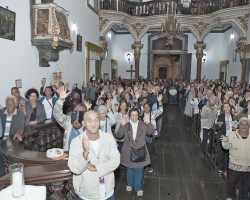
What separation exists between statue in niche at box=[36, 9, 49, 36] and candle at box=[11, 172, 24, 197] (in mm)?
6091

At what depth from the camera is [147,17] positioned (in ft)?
54.2

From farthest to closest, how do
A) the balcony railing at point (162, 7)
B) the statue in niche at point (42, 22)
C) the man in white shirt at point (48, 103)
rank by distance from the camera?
1. the balcony railing at point (162, 7)
2. the statue in niche at point (42, 22)
3. the man in white shirt at point (48, 103)

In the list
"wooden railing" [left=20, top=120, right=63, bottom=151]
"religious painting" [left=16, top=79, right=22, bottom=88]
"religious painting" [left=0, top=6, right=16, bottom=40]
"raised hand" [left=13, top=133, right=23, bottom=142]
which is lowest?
"wooden railing" [left=20, top=120, right=63, bottom=151]

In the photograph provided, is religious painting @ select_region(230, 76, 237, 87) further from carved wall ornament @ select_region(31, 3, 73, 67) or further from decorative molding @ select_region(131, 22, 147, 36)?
carved wall ornament @ select_region(31, 3, 73, 67)

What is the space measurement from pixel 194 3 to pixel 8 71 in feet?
44.9

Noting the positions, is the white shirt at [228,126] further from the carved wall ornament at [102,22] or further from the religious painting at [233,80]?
the religious painting at [233,80]

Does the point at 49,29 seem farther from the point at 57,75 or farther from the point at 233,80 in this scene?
the point at 233,80

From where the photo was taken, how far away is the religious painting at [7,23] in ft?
20.0

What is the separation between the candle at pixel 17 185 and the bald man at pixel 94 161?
493 millimetres

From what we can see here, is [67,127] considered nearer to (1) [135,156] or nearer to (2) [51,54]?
(1) [135,156]

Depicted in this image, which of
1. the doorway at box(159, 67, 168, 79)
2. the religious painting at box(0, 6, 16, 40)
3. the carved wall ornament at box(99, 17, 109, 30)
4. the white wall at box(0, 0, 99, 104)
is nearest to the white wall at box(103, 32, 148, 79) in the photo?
the doorway at box(159, 67, 168, 79)

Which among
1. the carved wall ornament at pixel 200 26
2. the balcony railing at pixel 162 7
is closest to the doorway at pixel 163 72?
the carved wall ornament at pixel 200 26

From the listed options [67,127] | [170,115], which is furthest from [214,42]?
[67,127]

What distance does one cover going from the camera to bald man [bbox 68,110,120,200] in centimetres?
236
